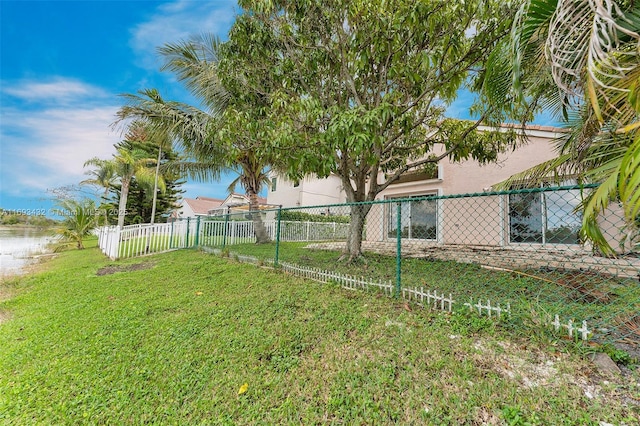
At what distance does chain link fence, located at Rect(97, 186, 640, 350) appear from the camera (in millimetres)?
2775

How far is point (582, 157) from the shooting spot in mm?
3441

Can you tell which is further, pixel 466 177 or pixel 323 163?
pixel 466 177

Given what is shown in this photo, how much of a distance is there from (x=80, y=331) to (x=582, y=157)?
6941 millimetres

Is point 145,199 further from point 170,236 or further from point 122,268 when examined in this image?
point 122,268

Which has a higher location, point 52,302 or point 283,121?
point 283,121

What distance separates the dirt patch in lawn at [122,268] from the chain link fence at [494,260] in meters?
2.03

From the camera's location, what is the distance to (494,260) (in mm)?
6527

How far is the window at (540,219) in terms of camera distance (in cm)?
733

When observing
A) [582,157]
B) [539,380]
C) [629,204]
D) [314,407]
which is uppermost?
[582,157]

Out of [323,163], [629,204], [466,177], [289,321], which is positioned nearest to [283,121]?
[323,163]

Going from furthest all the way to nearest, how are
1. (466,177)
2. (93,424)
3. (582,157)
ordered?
(466,177) → (582,157) → (93,424)

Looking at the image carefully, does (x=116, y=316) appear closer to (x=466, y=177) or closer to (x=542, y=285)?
(x=542, y=285)

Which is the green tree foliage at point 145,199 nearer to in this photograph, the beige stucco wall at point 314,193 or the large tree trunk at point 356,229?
the beige stucco wall at point 314,193

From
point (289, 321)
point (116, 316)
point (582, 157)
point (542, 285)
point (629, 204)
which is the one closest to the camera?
point (629, 204)
